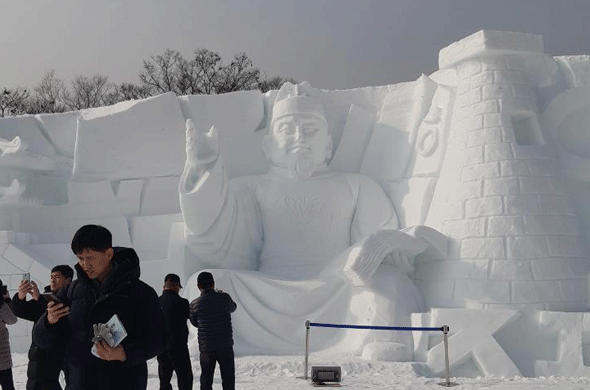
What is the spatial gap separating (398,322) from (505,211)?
58.1 inches

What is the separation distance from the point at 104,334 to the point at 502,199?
546cm

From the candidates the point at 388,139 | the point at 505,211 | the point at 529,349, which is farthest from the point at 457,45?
the point at 529,349

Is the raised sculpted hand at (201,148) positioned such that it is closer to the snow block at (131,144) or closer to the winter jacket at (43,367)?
the snow block at (131,144)

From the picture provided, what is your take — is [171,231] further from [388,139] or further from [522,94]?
[522,94]

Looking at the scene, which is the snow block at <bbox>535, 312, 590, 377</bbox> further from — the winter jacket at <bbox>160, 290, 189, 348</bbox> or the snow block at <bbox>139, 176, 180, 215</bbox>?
the snow block at <bbox>139, 176, 180, 215</bbox>

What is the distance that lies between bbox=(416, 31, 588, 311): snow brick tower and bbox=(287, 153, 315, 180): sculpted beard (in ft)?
4.73

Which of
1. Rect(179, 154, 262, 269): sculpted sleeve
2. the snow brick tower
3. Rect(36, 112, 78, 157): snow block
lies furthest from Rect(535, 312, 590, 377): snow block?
Rect(36, 112, 78, 157): snow block

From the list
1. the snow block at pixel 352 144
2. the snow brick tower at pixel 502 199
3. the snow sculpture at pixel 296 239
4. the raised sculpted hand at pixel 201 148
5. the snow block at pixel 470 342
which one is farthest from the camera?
the snow block at pixel 352 144

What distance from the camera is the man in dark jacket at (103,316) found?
245cm

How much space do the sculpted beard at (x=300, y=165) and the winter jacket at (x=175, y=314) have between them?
4168 millimetres

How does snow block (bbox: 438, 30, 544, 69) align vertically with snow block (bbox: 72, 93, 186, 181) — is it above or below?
above

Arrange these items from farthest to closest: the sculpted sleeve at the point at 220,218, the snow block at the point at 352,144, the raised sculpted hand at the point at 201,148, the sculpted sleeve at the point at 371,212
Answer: the snow block at the point at 352,144 < the sculpted sleeve at the point at 371,212 < the sculpted sleeve at the point at 220,218 < the raised sculpted hand at the point at 201,148

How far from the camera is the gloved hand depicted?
236 centimetres

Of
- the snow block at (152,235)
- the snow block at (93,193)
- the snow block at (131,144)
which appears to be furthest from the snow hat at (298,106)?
the snow block at (93,193)
